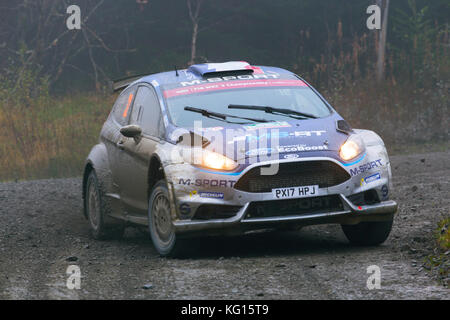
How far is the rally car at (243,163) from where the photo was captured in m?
7.61

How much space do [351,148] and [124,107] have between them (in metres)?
3.11

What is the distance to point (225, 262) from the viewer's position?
7.59 metres

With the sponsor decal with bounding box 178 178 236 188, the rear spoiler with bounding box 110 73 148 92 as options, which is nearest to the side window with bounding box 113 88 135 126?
the rear spoiler with bounding box 110 73 148 92

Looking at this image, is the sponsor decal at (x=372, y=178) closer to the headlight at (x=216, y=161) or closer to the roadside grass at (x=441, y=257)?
the roadside grass at (x=441, y=257)

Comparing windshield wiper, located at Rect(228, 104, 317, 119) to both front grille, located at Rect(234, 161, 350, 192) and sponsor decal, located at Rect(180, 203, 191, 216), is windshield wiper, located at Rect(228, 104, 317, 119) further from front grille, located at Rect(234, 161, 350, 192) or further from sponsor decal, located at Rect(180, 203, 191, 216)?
sponsor decal, located at Rect(180, 203, 191, 216)

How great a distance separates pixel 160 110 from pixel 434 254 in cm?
299

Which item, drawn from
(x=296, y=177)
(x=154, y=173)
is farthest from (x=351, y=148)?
(x=154, y=173)

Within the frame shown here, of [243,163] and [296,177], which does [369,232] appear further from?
[243,163]

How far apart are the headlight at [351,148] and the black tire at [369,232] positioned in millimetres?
707

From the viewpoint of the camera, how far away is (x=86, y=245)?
9.59 meters

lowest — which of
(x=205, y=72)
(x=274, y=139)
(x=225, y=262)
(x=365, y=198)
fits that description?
(x=225, y=262)

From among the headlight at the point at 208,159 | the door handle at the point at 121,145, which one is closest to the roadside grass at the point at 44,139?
the door handle at the point at 121,145

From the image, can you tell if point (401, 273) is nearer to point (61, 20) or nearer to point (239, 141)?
point (239, 141)

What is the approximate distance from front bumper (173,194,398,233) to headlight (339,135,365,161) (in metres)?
0.37
